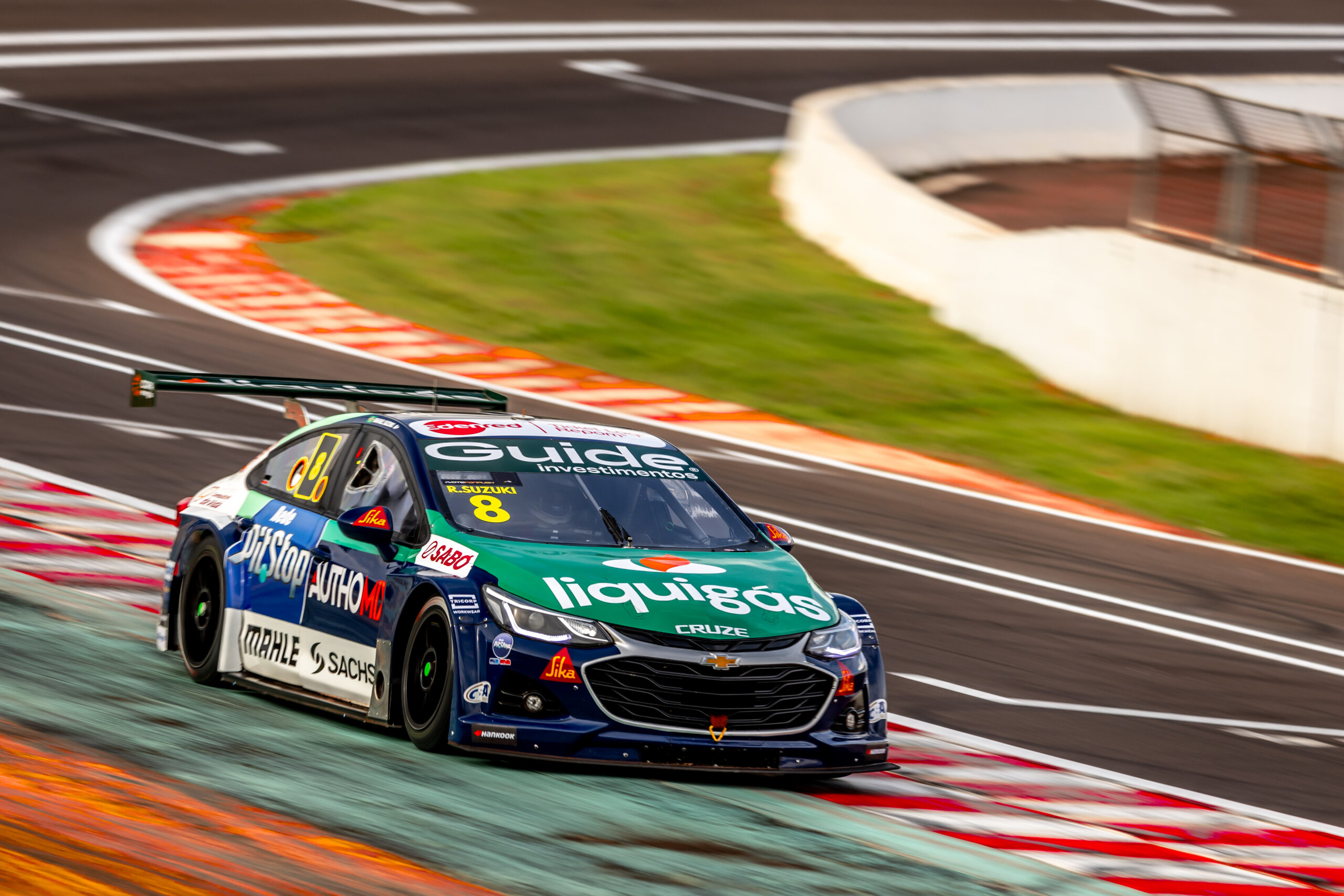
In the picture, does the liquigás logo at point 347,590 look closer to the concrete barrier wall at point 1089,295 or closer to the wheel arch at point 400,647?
the wheel arch at point 400,647

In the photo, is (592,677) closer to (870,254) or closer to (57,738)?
(57,738)

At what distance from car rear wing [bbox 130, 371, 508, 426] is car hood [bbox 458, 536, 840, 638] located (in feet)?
6.46

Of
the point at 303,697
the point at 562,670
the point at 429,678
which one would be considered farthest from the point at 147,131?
the point at 562,670

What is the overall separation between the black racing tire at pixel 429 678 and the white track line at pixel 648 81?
91.3ft

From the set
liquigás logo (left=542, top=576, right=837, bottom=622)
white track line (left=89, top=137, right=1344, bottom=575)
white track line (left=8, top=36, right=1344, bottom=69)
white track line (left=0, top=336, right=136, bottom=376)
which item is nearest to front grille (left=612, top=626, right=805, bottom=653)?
liquigás logo (left=542, top=576, right=837, bottom=622)

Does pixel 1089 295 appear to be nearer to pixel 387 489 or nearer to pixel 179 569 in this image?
pixel 179 569

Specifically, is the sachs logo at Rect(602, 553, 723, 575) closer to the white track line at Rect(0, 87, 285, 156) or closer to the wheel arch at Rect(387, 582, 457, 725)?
the wheel arch at Rect(387, 582, 457, 725)

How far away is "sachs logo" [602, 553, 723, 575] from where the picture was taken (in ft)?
29.7

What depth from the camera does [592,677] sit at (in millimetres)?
8516

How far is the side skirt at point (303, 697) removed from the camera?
30.1 feet

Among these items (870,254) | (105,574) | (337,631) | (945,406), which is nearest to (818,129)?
(870,254)

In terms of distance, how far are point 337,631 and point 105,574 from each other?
375 cm

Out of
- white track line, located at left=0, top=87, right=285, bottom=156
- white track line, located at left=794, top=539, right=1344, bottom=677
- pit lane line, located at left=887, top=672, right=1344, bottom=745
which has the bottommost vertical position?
white track line, located at left=794, top=539, right=1344, bottom=677

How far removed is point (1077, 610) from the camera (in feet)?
46.7
